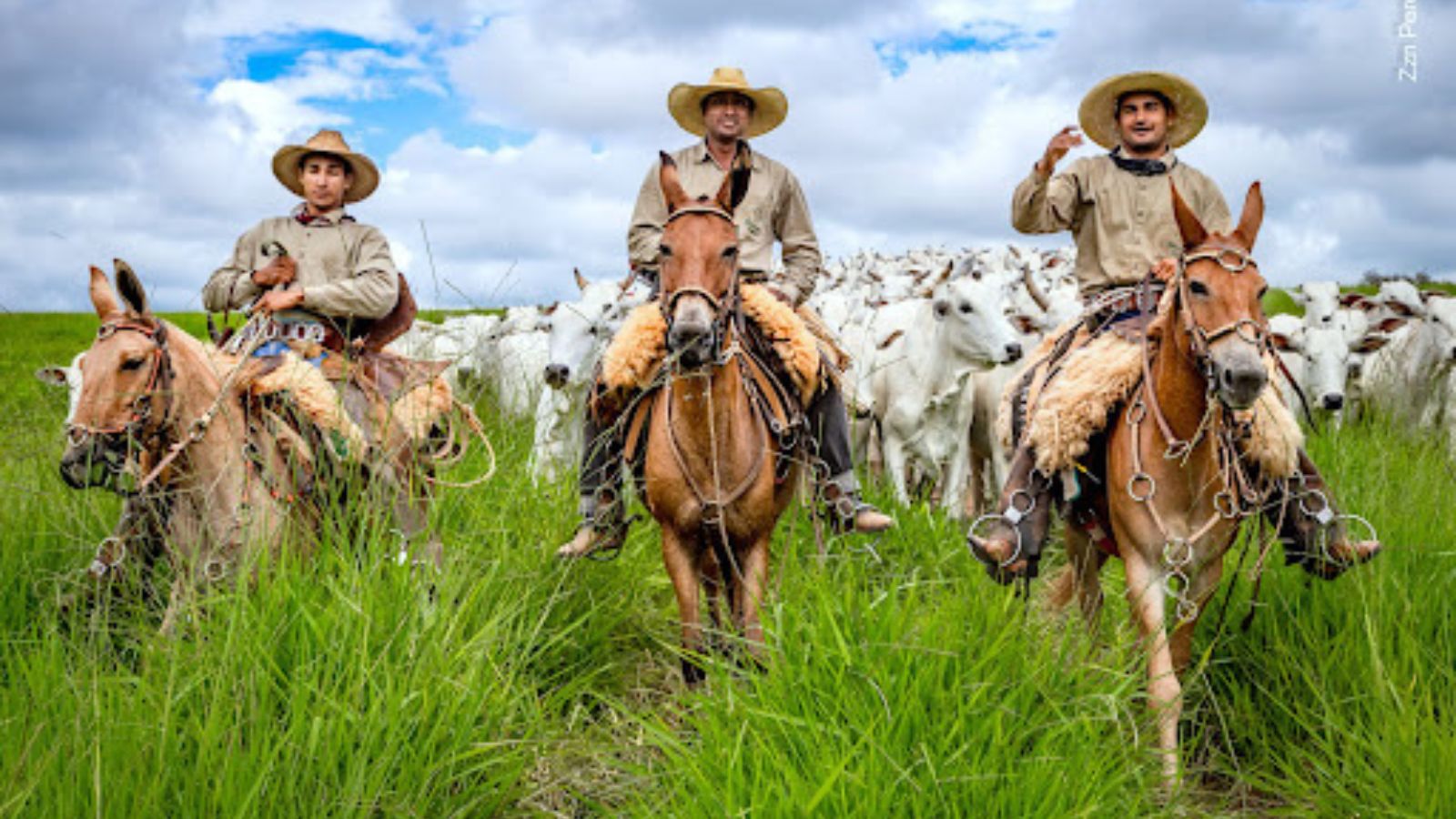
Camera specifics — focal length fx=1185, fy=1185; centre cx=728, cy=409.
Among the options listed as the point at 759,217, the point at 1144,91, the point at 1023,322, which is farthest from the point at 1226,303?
the point at 1023,322

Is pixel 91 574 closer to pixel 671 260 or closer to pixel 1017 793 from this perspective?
pixel 671 260

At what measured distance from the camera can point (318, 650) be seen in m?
3.79

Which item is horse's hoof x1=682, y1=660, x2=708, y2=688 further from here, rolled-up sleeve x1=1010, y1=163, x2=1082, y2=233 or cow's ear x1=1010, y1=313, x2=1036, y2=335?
cow's ear x1=1010, y1=313, x2=1036, y2=335

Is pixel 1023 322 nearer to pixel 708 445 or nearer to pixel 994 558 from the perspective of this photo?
pixel 994 558

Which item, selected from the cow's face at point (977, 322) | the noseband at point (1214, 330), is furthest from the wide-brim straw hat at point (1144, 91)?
the cow's face at point (977, 322)

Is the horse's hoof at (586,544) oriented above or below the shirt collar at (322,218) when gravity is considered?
below

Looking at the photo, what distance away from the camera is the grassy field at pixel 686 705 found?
3293 mm

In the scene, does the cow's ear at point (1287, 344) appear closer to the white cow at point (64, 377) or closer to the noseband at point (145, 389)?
the noseband at point (145, 389)

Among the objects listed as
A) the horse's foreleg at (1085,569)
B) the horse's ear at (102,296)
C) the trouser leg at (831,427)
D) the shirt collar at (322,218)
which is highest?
the shirt collar at (322,218)

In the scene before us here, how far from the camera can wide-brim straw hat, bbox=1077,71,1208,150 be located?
6086 mm

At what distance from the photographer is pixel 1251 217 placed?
4266 millimetres

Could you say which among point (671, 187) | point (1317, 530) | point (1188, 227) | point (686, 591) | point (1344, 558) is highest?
point (671, 187)

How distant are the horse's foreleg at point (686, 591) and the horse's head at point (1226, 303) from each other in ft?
7.21

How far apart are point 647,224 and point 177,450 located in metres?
2.58
